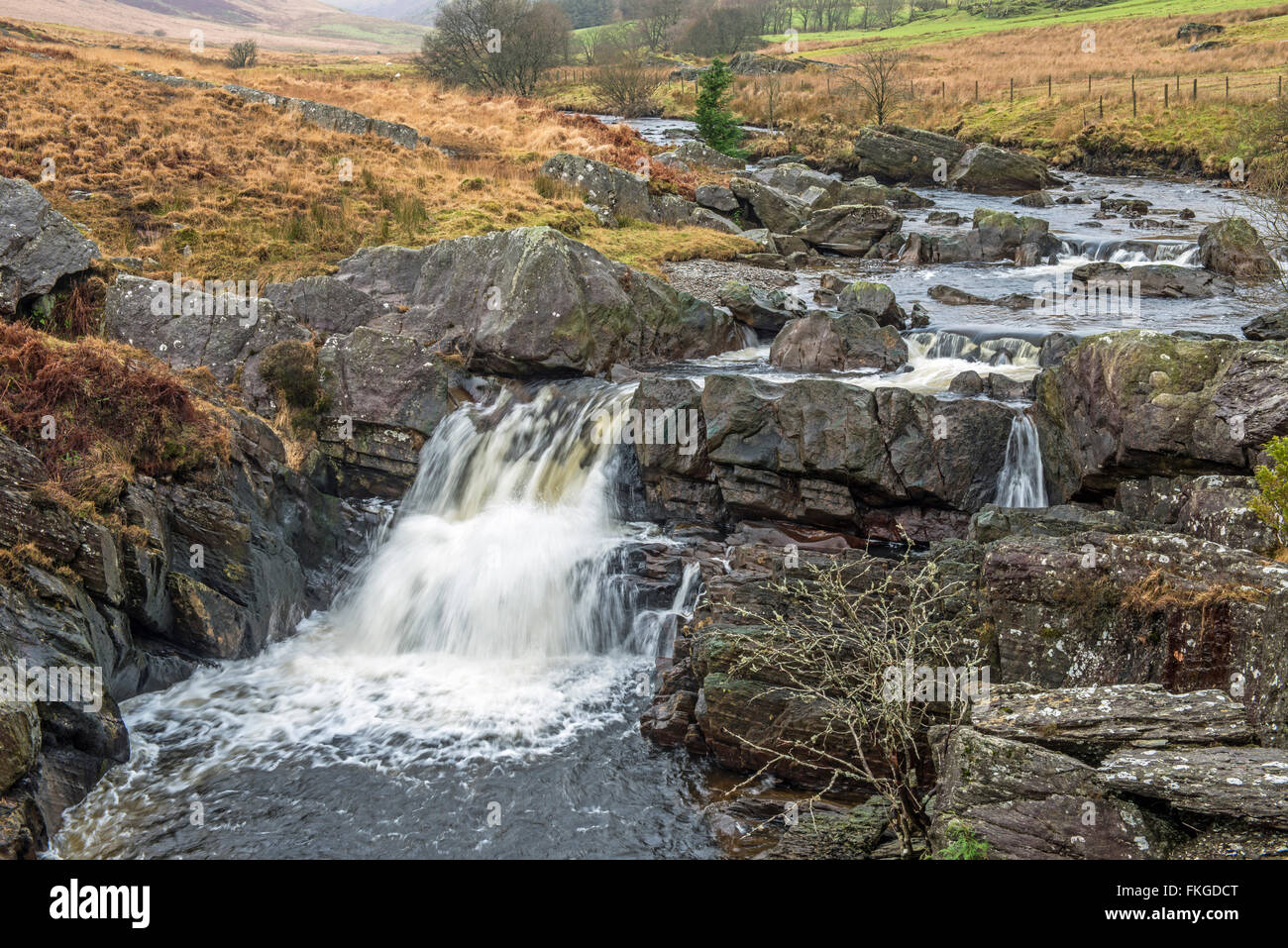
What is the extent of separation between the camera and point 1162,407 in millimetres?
13641

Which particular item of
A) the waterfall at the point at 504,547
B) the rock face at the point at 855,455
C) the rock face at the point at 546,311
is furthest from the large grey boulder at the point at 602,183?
the rock face at the point at 855,455

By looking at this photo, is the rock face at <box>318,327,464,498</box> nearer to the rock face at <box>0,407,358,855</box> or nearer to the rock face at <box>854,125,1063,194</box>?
the rock face at <box>0,407,358,855</box>

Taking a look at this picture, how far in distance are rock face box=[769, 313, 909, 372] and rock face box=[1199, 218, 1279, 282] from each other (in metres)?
12.7

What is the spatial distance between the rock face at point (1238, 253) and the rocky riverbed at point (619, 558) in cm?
13

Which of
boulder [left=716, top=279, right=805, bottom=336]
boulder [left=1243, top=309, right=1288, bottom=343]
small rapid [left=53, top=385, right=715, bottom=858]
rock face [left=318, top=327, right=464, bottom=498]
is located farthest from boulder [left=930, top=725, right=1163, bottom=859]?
boulder [left=1243, top=309, right=1288, bottom=343]

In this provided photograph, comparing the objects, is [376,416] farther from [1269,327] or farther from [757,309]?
[1269,327]

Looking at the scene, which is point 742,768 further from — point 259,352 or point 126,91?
point 126,91

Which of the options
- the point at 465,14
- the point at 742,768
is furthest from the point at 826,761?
the point at 465,14

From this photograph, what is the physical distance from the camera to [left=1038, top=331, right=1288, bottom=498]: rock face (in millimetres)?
12688

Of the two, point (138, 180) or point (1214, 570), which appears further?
point (138, 180)

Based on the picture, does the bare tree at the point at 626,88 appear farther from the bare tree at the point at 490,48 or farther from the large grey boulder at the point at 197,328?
the large grey boulder at the point at 197,328

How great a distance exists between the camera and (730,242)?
1297 inches

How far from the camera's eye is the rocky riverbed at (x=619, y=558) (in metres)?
9.16

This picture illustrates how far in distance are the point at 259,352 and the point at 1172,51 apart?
8136cm
